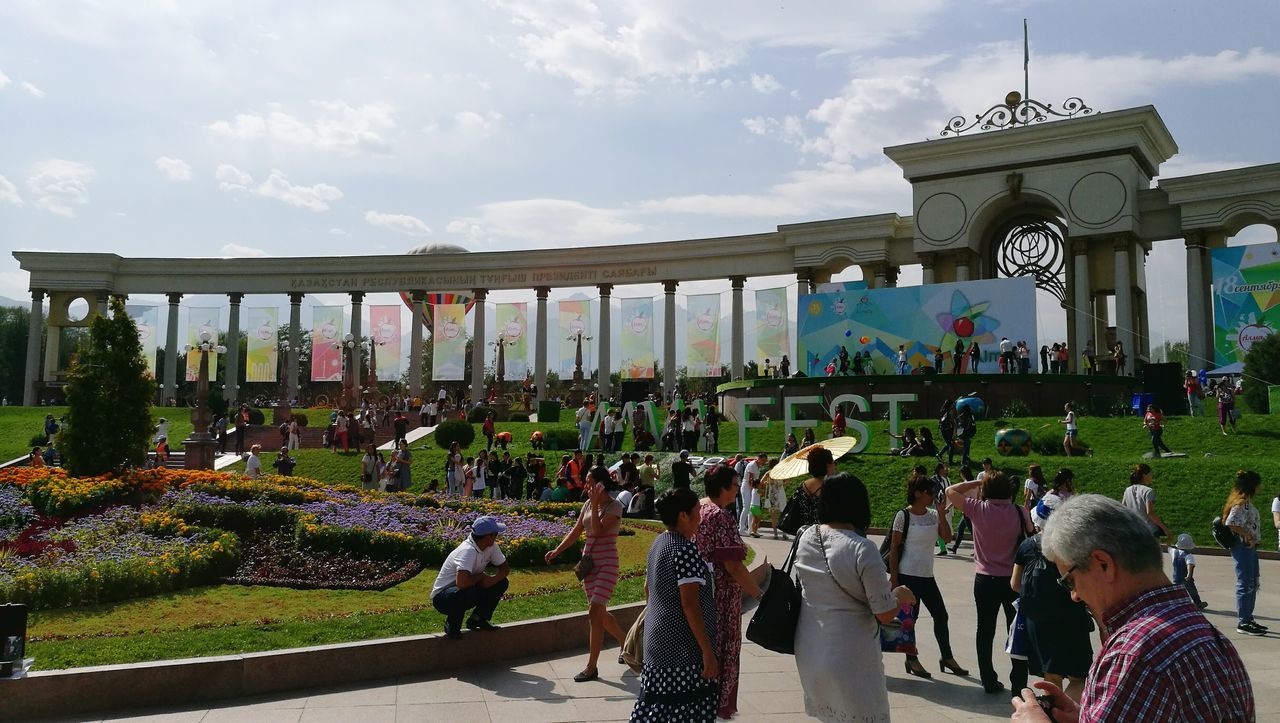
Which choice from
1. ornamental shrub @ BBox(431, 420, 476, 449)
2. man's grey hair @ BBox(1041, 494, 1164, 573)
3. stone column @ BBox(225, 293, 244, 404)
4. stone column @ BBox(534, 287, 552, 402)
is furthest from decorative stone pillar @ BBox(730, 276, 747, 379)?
man's grey hair @ BBox(1041, 494, 1164, 573)

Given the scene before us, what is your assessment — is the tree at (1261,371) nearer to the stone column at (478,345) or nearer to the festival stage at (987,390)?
the festival stage at (987,390)

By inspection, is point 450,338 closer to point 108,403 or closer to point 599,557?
point 108,403

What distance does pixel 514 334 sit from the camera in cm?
4772

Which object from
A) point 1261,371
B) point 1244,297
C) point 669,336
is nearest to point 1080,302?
point 1244,297

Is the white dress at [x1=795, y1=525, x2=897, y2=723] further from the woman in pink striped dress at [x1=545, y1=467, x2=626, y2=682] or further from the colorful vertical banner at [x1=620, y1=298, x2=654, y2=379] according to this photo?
the colorful vertical banner at [x1=620, y1=298, x2=654, y2=379]

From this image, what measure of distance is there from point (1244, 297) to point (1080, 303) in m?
6.76

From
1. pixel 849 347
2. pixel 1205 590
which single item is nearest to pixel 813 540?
pixel 1205 590

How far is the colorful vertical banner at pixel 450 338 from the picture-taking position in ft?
159

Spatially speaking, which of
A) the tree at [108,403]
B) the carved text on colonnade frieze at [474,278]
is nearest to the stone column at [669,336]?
the carved text on colonnade frieze at [474,278]

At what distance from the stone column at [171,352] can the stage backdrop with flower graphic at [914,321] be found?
3495 cm

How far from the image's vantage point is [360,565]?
11922mm

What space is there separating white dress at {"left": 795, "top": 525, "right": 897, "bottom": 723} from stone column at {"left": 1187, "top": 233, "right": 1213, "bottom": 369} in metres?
40.9

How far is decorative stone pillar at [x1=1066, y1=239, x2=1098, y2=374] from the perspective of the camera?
41.7m

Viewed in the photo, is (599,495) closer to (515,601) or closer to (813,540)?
(515,601)
